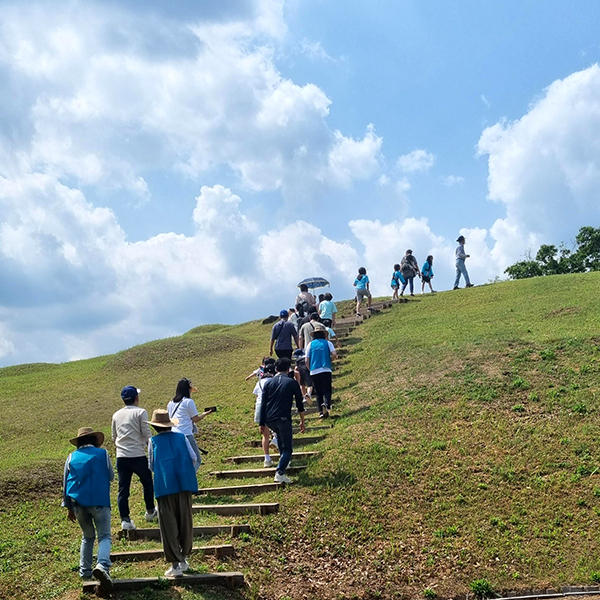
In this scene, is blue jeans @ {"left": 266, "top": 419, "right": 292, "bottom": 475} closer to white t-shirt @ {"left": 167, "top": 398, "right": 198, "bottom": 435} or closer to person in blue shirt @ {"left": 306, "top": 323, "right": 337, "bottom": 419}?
white t-shirt @ {"left": 167, "top": 398, "right": 198, "bottom": 435}

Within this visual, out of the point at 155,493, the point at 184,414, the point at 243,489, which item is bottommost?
the point at 243,489

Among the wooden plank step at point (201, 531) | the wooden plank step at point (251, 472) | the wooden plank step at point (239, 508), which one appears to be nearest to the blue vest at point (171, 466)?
the wooden plank step at point (201, 531)

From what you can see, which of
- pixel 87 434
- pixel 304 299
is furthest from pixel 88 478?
pixel 304 299

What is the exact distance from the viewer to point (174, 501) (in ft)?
28.6

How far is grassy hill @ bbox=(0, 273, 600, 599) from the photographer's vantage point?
968cm

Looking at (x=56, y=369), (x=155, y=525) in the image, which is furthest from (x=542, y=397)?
(x=56, y=369)

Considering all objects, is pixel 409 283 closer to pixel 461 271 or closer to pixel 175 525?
pixel 461 271

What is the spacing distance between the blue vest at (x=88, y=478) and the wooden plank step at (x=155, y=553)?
1.21 m

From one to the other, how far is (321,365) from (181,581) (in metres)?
8.03

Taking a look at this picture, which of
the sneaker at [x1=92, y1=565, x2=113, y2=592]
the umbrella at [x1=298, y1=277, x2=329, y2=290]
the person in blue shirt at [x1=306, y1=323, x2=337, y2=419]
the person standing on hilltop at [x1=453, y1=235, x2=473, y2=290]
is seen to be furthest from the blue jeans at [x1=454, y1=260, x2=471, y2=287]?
the sneaker at [x1=92, y1=565, x2=113, y2=592]

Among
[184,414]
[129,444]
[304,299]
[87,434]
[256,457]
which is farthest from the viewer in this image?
[304,299]

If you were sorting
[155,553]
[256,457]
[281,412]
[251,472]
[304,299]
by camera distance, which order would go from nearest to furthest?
1. [155,553]
2. [281,412]
3. [251,472]
4. [256,457]
5. [304,299]

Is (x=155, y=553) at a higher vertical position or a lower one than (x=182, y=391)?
lower

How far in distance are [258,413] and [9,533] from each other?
5142 millimetres
